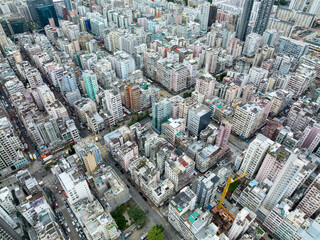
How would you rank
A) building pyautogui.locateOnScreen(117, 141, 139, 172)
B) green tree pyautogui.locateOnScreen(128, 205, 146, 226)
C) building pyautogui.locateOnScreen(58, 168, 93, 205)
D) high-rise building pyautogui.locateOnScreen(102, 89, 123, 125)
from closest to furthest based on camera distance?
building pyautogui.locateOnScreen(58, 168, 93, 205) → green tree pyautogui.locateOnScreen(128, 205, 146, 226) → building pyautogui.locateOnScreen(117, 141, 139, 172) → high-rise building pyautogui.locateOnScreen(102, 89, 123, 125)

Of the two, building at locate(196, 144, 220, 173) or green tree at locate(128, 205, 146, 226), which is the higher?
building at locate(196, 144, 220, 173)

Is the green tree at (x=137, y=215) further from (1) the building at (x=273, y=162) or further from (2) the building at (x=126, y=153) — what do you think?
(1) the building at (x=273, y=162)

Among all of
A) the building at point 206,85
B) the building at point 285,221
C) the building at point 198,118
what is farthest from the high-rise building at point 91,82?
the building at point 285,221

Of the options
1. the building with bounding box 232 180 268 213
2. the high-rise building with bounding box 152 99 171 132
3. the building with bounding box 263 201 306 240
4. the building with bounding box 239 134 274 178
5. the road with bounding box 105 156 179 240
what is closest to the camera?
the building with bounding box 263 201 306 240

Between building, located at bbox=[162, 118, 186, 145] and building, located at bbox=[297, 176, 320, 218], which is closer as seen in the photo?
building, located at bbox=[297, 176, 320, 218]

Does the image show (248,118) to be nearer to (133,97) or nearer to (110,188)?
(133,97)

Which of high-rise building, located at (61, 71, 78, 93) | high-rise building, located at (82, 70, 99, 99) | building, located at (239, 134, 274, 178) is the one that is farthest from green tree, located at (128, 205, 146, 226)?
high-rise building, located at (61, 71, 78, 93)

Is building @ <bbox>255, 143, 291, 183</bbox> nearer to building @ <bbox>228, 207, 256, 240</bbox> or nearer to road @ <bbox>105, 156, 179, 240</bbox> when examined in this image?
building @ <bbox>228, 207, 256, 240</bbox>

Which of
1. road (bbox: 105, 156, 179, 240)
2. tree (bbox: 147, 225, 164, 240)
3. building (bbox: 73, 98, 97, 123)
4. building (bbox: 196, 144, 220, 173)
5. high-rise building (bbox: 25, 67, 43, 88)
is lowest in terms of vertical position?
road (bbox: 105, 156, 179, 240)
